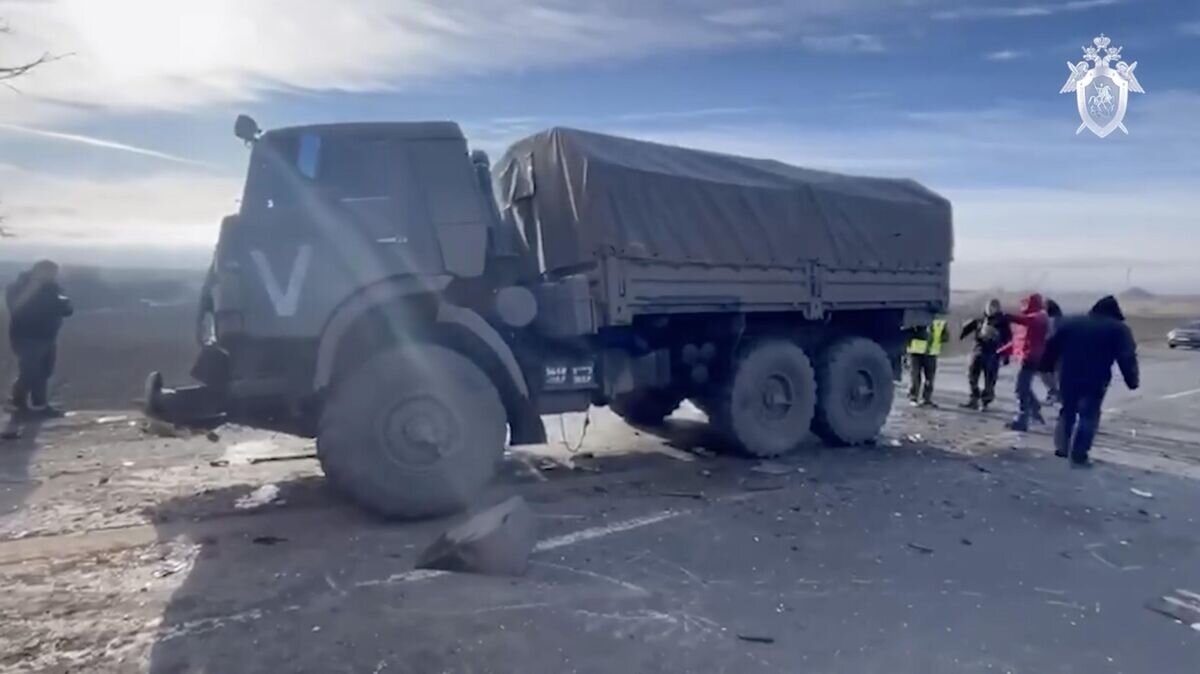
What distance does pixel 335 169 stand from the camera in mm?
7688

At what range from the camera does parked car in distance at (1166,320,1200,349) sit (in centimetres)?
3372

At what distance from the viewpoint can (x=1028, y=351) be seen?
12805mm

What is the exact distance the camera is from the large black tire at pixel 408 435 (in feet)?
24.2

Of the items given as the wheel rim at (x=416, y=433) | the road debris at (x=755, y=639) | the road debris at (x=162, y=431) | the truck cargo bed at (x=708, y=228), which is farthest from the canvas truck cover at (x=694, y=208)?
the road debris at (x=755, y=639)

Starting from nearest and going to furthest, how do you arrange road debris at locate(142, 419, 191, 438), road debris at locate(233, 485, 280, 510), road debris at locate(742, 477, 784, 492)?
road debris at locate(233, 485, 280, 510) → road debris at locate(742, 477, 784, 492) → road debris at locate(142, 419, 191, 438)

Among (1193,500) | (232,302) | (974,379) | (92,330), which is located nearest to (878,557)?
(1193,500)

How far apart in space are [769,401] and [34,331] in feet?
27.2

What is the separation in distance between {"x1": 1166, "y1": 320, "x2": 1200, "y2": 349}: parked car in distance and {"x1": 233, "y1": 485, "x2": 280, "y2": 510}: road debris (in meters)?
33.6

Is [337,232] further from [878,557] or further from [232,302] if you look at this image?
[878,557]

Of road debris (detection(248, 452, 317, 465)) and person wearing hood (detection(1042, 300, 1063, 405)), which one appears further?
person wearing hood (detection(1042, 300, 1063, 405))

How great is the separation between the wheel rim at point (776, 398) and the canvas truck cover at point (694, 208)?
3.90ft

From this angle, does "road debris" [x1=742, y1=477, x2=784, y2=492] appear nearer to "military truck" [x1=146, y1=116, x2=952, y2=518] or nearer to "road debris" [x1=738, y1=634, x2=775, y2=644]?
"military truck" [x1=146, y1=116, x2=952, y2=518]

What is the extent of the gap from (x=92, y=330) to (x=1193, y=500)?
1024 inches

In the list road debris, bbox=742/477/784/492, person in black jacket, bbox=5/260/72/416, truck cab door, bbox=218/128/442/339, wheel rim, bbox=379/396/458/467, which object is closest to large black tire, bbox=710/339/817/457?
road debris, bbox=742/477/784/492
